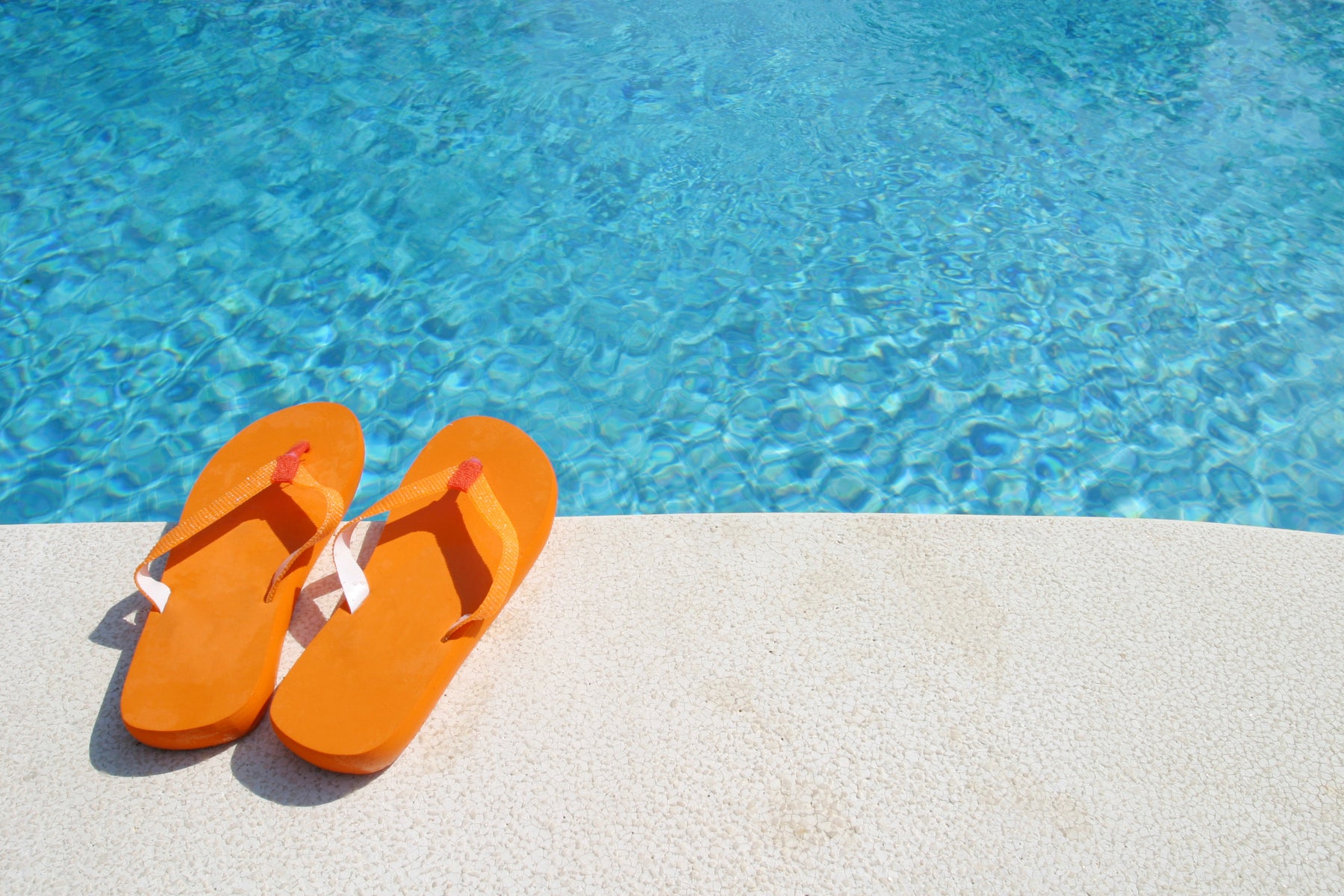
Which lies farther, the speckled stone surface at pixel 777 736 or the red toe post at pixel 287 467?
the red toe post at pixel 287 467

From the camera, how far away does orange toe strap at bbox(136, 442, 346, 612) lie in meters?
1.85

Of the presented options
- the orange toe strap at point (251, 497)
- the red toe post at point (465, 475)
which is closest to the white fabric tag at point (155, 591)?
the orange toe strap at point (251, 497)

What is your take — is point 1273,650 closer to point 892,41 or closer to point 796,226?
point 796,226

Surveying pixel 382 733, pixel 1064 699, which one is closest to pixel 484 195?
pixel 382 733

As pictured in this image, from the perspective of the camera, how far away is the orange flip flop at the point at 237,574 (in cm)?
171

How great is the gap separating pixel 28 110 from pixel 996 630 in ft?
15.1

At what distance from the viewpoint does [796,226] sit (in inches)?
137

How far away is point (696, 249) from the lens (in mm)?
3391

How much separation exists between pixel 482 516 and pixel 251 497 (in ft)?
1.72

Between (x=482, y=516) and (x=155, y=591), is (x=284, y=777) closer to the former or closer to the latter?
(x=155, y=591)

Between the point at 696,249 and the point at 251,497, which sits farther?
the point at 696,249

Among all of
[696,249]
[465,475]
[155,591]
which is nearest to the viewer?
[155,591]

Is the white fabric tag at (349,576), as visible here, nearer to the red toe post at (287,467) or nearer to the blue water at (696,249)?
the red toe post at (287,467)

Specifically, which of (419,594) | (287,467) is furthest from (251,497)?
(419,594)
